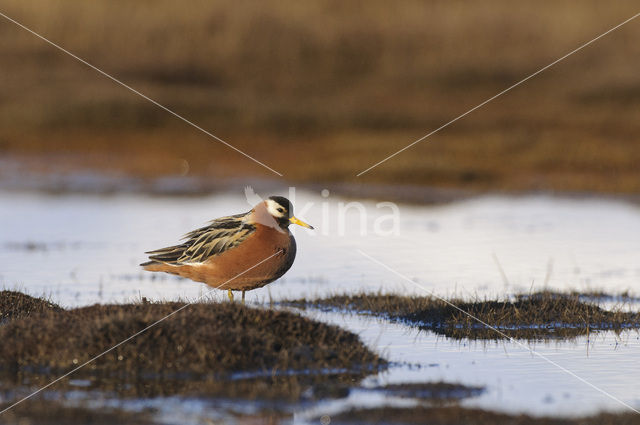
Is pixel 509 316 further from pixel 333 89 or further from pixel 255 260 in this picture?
pixel 333 89

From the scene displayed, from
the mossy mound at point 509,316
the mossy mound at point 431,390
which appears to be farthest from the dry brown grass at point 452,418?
the mossy mound at point 509,316

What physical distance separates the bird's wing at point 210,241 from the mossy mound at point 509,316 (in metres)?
2.27

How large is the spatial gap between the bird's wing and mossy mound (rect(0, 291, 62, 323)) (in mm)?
1499

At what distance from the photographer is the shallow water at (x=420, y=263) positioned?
10.4 meters

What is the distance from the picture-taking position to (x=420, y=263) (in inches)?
746

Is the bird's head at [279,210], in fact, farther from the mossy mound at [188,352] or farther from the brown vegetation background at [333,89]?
the brown vegetation background at [333,89]

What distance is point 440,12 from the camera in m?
44.6

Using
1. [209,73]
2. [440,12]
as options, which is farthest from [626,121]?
[209,73]

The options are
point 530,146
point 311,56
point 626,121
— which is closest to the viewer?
point 530,146

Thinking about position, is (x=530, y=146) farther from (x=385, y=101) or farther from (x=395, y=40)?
(x=395, y=40)

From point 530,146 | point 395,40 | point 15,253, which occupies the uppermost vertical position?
point 395,40

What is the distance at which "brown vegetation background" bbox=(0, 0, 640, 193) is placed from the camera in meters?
32.9

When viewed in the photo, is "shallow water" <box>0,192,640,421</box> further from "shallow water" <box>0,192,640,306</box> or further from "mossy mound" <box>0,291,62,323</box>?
"mossy mound" <box>0,291,62,323</box>

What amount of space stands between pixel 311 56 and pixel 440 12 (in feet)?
20.5
